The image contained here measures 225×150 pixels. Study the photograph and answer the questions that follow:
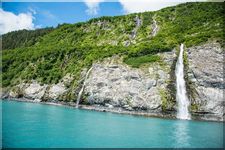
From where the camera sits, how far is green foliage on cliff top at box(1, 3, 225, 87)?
216 ft

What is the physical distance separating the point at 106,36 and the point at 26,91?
3268cm

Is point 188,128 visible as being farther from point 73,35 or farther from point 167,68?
point 73,35

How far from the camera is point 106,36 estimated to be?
94812 millimetres

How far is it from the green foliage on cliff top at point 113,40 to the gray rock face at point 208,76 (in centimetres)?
377

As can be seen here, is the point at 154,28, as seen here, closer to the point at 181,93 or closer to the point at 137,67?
the point at 137,67

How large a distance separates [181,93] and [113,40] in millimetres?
41054

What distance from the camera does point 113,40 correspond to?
8988 centimetres

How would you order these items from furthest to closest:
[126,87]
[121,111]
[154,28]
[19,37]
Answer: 1. [19,37]
2. [154,28]
3. [126,87]
4. [121,111]

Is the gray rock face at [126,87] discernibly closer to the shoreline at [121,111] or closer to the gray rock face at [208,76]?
the shoreline at [121,111]

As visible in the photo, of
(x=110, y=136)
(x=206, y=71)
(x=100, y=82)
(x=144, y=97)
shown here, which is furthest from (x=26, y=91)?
(x=110, y=136)

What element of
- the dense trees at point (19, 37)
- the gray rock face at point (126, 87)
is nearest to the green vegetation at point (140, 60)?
the gray rock face at point (126, 87)

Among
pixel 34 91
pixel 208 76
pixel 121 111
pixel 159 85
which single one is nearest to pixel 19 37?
pixel 34 91

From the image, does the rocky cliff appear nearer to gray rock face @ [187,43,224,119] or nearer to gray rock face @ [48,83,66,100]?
gray rock face @ [187,43,224,119]

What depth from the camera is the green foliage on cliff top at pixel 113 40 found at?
6569 cm
